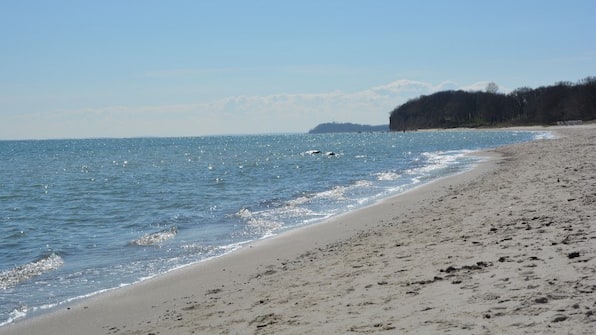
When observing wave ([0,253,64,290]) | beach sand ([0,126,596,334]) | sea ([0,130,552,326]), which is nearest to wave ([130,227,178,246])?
sea ([0,130,552,326])

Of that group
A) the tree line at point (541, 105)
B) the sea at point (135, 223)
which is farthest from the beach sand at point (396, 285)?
the tree line at point (541, 105)

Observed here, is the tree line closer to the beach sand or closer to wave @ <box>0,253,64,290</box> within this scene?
the beach sand

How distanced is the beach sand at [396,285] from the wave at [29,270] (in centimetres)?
267

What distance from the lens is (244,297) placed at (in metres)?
8.61

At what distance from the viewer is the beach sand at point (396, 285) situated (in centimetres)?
580

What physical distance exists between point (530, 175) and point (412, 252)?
13368 millimetres

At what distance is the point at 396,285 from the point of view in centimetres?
753

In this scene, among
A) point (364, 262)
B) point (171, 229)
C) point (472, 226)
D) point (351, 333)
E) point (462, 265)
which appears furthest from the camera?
point (171, 229)

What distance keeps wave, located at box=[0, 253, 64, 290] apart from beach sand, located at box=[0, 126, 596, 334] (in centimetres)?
267

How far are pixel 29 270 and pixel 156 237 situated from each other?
13.1 feet

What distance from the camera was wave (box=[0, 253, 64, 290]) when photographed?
11.2 meters

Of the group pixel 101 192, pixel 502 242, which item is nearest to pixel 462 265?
pixel 502 242

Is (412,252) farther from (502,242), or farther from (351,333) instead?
(351,333)

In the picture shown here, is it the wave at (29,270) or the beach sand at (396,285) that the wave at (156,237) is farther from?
the beach sand at (396,285)
